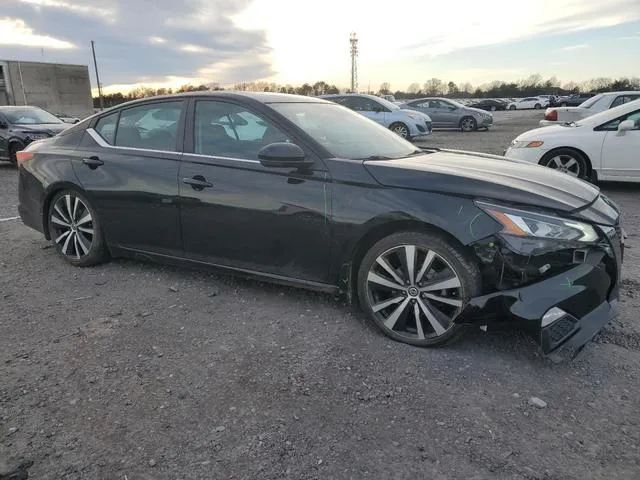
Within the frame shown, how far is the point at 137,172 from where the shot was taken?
4.09m

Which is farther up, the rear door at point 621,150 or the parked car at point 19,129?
the parked car at point 19,129

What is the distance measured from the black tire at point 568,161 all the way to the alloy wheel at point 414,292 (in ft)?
17.9

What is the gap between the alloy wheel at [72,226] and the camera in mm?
4520

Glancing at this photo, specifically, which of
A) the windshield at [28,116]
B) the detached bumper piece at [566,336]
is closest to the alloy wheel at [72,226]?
the detached bumper piece at [566,336]

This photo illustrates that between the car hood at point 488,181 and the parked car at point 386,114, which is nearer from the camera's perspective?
the car hood at point 488,181

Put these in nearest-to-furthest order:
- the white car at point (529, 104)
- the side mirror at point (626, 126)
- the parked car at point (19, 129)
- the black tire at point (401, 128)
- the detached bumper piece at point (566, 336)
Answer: the detached bumper piece at point (566, 336)
the side mirror at point (626, 126)
the parked car at point (19, 129)
the black tire at point (401, 128)
the white car at point (529, 104)

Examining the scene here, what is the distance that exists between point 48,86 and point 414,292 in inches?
1931

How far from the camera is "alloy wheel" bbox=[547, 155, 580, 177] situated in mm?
7535

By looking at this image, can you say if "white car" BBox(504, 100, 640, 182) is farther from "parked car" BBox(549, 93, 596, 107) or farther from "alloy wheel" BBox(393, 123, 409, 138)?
"parked car" BBox(549, 93, 596, 107)

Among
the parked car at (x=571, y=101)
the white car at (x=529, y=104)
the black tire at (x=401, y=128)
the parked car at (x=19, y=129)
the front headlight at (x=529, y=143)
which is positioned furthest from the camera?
the white car at (x=529, y=104)

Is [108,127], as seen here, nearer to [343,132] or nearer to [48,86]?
[343,132]

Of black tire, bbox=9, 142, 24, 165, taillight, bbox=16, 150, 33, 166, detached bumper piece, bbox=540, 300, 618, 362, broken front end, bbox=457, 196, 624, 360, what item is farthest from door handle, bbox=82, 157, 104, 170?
black tire, bbox=9, 142, 24, 165

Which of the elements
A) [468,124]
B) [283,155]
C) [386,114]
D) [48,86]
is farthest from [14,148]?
[48,86]

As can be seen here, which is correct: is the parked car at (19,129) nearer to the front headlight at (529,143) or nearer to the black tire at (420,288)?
the front headlight at (529,143)
